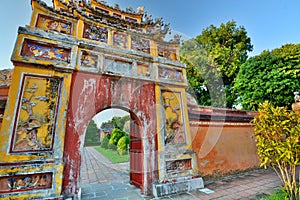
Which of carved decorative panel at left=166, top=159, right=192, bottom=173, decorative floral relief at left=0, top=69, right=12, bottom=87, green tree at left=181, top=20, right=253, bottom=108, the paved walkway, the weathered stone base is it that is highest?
green tree at left=181, top=20, right=253, bottom=108

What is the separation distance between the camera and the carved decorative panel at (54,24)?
3.80 m

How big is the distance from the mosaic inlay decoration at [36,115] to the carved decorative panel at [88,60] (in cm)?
82

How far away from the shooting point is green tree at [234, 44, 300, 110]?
811 cm

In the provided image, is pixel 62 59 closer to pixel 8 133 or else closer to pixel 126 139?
pixel 8 133

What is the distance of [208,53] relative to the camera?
12953 millimetres

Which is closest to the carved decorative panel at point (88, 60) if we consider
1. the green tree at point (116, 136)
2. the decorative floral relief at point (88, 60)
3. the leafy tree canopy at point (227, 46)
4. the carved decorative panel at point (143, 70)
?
the decorative floral relief at point (88, 60)

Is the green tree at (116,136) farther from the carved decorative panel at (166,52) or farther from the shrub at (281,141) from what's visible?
the shrub at (281,141)

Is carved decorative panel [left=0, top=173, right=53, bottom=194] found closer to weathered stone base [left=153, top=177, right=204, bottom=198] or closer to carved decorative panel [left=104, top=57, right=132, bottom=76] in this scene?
weathered stone base [left=153, top=177, right=204, bottom=198]

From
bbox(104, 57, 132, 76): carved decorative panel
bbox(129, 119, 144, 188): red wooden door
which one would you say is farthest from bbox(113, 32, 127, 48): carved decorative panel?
bbox(129, 119, 144, 188): red wooden door

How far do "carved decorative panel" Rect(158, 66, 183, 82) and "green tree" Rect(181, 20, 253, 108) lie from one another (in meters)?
7.87

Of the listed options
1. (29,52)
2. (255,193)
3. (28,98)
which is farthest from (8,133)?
(255,193)

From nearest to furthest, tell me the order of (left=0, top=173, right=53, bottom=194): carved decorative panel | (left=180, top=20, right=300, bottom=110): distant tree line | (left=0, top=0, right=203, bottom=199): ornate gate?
1. (left=0, top=173, right=53, bottom=194): carved decorative panel
2. (left=0, top=0, right=203, bottom=199): ornate gate
3. (left=180, top=20, right=300, bottom=110): distant tree line

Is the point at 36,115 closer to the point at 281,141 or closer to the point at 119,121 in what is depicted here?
the point at 281,141

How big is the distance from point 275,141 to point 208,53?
35.9ft
